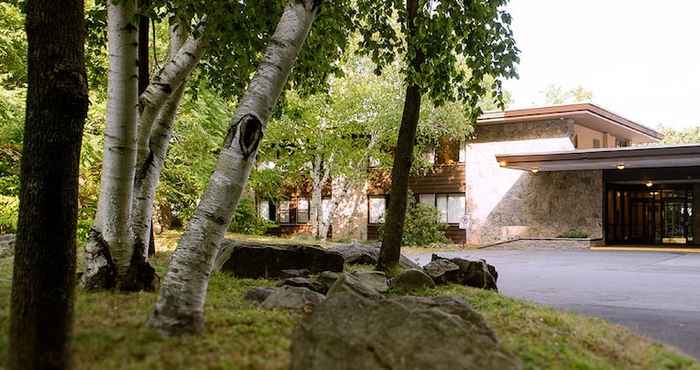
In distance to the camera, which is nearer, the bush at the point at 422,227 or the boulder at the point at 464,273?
the boulder at the point at 464,273

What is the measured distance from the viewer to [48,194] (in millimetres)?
3719

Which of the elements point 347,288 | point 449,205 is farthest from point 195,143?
point 449,205

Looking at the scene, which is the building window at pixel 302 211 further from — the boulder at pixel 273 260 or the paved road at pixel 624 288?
the boulder at pixel 273 260

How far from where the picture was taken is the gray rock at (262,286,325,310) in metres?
6.09

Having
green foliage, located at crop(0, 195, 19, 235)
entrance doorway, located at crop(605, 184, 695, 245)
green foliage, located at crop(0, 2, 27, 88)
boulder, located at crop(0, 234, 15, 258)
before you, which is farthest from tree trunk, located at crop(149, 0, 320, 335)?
entrance doorway, located at crop(605, 184, 695, 245)

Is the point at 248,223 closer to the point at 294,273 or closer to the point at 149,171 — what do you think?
the point at 294,273

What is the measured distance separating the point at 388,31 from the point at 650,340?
6.15m

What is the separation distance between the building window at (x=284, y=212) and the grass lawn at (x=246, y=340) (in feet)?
92.0

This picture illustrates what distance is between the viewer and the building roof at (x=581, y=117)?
2533cm

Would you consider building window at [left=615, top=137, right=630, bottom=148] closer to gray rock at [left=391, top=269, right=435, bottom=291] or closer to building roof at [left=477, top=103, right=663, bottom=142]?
building roof at [left=477, top=103, right=663, bottom=142]

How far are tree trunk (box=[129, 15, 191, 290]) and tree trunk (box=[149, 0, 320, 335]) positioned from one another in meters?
2.34

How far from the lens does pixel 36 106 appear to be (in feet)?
12.5

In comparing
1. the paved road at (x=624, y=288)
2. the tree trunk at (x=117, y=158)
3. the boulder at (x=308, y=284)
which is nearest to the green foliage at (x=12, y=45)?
the tree trunk at (x=117, y=158)

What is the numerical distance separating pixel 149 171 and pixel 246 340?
386cm
